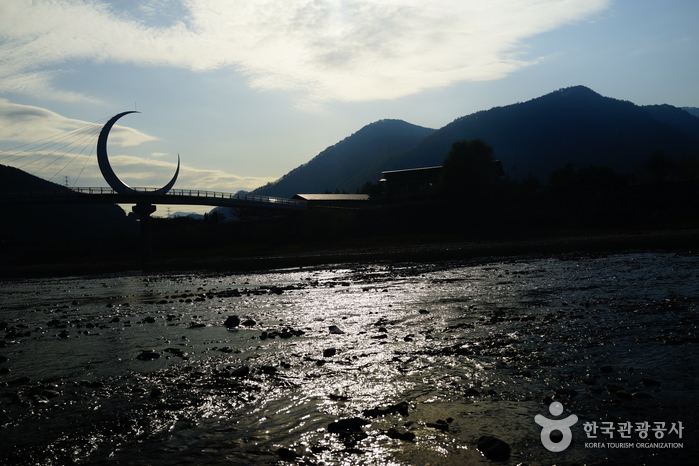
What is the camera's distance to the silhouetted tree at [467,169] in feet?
339

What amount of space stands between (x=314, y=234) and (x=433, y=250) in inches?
1354

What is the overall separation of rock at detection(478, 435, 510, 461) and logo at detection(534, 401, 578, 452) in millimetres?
722

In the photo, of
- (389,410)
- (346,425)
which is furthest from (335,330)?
(346,425)

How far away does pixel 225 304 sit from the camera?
21891 millimetres

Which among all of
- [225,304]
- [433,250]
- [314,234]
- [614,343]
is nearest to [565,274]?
[614,343]

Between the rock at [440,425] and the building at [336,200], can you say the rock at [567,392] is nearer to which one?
the rock at [440,425]

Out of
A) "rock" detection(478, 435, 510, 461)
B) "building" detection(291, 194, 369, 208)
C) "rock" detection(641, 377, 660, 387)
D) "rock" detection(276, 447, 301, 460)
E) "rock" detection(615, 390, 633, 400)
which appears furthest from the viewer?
"building" detection(291, 194, 369, 208)

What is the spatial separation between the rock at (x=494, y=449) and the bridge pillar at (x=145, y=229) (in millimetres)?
95361

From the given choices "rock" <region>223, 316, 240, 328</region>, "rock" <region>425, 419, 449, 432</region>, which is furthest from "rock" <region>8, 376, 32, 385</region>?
"rock" <region>425, 419, 449, 432</region>

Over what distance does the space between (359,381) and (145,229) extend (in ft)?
319

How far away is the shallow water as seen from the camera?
6391 millimetres

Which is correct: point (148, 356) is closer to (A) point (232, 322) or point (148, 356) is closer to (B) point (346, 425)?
(A) point (232, 322)

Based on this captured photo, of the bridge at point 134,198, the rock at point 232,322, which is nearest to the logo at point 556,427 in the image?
the rock at point 232,322

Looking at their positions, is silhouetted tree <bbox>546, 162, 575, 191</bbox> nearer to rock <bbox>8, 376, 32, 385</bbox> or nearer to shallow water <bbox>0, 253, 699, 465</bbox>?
shallow water <bbox>0, 253, 699, 465</bbox>
